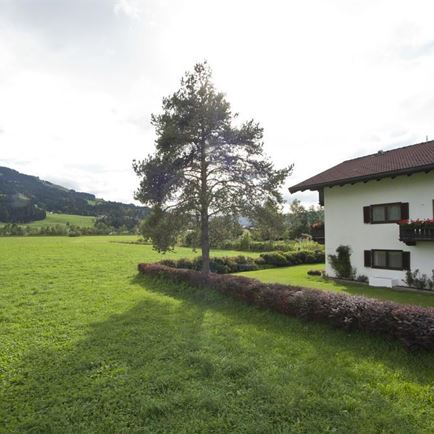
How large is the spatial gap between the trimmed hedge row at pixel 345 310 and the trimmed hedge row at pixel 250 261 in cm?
1038

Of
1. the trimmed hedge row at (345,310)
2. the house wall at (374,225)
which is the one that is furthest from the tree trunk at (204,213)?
the house wall at (374,225)

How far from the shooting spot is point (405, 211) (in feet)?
51.6

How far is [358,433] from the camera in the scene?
4.32 m

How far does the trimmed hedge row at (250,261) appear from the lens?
891 inches

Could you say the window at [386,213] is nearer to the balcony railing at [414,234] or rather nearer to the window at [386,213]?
the window at [386,213]

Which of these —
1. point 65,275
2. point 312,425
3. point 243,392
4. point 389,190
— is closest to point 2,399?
point 243,392

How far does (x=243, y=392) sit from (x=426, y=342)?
407 cm

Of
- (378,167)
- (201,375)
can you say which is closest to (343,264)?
(378,167)

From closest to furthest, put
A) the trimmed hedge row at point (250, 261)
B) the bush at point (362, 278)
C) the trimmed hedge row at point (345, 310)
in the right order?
the trimmed hedge row at point (345, 310) → the bush at point (362, 278) → the trimmed hedge row at point (250, 261)

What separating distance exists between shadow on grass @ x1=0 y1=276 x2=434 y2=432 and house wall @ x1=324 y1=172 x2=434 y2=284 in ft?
32.5

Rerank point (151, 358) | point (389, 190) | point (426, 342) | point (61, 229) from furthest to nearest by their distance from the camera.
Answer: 1. point (61, 229)
2. point (389, 190)
3. point (151, 358)
4. point (426, 342)

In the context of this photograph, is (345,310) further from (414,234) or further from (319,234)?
(319,234)

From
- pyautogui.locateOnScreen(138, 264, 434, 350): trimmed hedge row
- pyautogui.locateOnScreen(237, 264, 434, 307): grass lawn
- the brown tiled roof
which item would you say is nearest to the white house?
the brown tiled roof

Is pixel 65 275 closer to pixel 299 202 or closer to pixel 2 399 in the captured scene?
pixel 2 399
